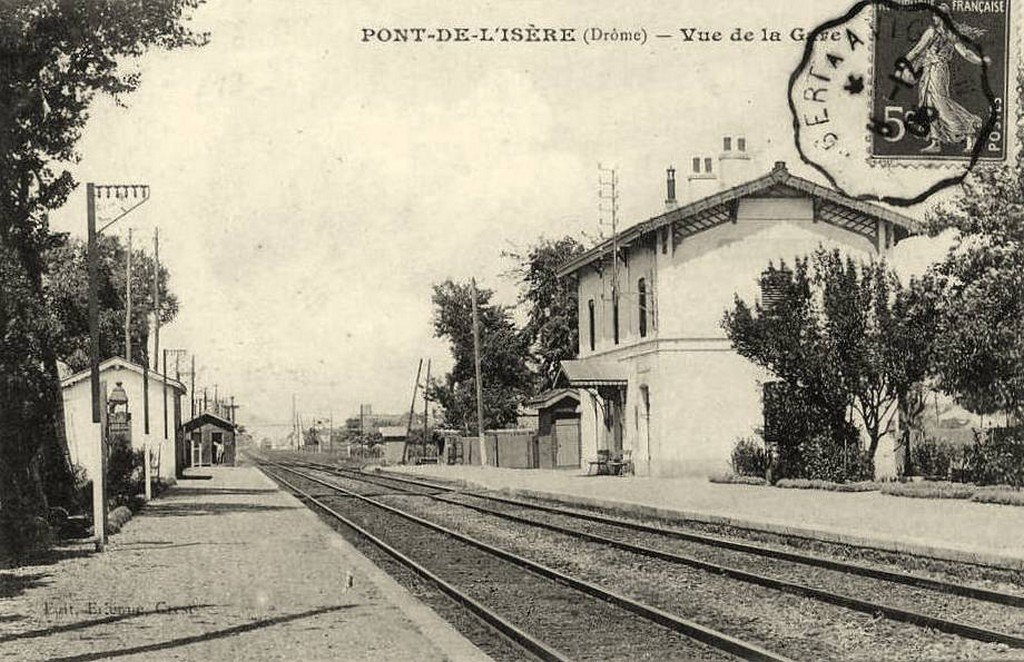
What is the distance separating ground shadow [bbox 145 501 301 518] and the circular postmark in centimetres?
1388

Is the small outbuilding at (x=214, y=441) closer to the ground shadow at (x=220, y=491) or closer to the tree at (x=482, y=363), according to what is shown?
the tree at (x=482, y=363)

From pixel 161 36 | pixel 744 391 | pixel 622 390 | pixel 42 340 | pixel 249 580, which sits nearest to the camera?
pixel 249 580

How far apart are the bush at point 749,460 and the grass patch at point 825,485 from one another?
88.6 inches

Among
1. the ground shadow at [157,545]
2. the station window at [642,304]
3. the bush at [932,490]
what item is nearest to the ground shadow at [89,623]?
the ground shadow at [157,545]

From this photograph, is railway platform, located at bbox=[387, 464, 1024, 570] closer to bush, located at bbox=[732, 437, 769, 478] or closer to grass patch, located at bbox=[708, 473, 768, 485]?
grass patch, located at bbox=[708, 473, 768, 485]

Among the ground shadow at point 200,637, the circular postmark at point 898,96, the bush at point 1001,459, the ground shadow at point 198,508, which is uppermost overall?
the circular postmark at point 898,96

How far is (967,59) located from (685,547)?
7.54 metres

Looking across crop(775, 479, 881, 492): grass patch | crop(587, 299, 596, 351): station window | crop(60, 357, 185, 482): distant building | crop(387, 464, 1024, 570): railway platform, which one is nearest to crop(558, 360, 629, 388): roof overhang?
crop(587, 299, 596, 351): station window

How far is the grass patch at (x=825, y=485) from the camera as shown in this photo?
23641 mm

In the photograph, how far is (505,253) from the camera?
6378 centimetres

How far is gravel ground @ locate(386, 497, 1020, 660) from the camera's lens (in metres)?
8.12

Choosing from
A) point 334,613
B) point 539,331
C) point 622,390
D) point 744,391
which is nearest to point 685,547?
point 334,613

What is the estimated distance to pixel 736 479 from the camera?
28250 millimetres

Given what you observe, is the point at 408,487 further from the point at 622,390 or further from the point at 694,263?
the point at 694,263
